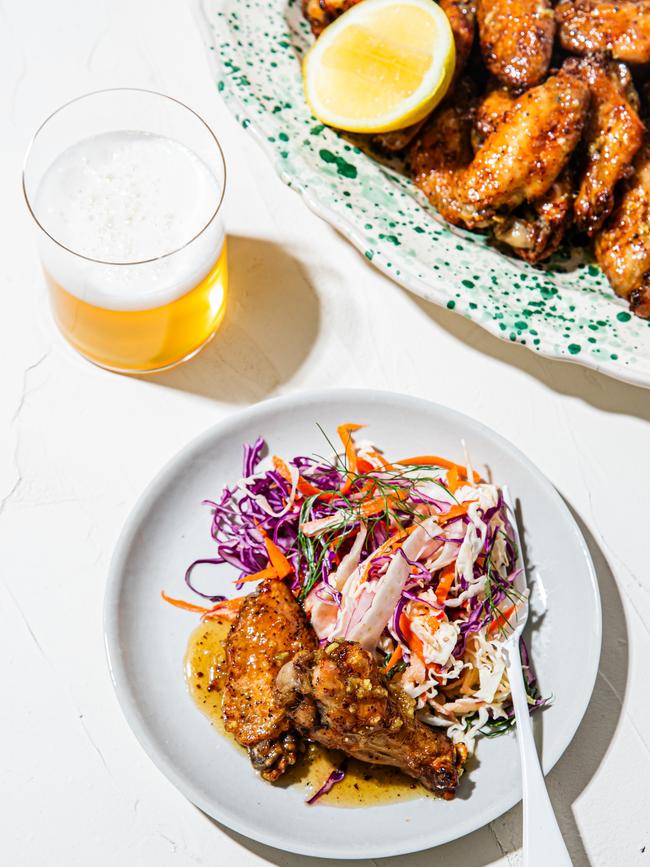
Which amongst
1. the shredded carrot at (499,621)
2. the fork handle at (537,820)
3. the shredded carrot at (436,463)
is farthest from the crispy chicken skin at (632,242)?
the fork handle at (537,820)

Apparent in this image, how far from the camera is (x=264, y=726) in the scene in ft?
8.68

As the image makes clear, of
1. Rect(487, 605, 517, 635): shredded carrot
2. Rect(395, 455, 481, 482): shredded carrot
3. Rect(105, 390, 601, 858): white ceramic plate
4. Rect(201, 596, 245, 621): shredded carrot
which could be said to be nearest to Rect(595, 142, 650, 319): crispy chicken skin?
Rect(105, 390, 601, 858): white ceramic plate

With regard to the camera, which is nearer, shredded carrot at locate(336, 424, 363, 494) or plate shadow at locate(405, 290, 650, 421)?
shredded carrot at locate(336, 424, 363, 494)

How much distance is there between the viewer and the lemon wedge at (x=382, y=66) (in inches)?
122

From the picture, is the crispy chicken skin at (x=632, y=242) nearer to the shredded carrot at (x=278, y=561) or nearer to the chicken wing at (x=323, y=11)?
the chicken wing at (x=323, y=11)

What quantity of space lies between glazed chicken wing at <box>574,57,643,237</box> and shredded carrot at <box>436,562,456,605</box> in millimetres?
1162

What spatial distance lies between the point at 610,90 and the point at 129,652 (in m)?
2.28

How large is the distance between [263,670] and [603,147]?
Result: 1.90m

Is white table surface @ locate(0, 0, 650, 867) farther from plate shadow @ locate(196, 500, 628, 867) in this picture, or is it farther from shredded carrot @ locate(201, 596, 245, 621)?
shredded carrot @ locate(201, 596, 245, 621)

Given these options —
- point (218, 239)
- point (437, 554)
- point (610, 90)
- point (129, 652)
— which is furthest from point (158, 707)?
point (610, 90)

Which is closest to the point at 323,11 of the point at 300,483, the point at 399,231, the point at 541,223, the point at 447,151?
the point at 447,151

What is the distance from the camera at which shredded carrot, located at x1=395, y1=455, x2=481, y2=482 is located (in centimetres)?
304

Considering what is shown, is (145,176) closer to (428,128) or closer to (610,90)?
(428,128)

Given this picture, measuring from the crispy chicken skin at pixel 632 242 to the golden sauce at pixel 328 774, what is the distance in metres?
1.60
